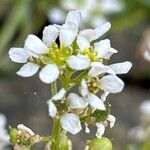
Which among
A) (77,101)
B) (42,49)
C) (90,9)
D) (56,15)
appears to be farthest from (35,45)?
(90,9)

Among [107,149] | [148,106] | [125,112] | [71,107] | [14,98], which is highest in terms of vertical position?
[71,107]

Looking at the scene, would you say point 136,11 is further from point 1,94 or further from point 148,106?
point 148,106

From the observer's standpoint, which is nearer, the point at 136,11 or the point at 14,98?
the point at 14,98

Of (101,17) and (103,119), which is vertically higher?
(103,119)

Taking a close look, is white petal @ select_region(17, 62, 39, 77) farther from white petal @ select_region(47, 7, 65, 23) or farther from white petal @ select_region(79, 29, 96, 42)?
white petal @ select_region(47, 7, 65, 23)

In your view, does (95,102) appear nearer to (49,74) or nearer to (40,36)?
(49,74)

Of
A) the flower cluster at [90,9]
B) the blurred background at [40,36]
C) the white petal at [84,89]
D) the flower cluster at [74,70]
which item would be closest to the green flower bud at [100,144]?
the flower cluster at [74,70]

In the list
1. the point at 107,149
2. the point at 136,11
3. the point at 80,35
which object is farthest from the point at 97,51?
the point at 136,11
